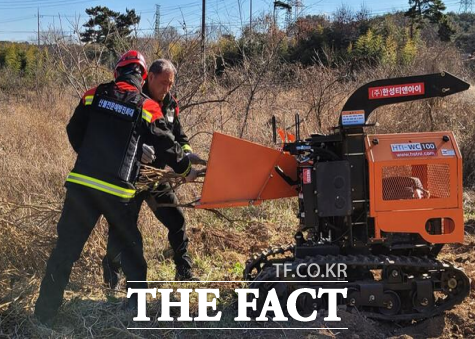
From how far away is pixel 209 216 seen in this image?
6.73 meters

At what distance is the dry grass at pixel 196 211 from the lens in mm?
4020

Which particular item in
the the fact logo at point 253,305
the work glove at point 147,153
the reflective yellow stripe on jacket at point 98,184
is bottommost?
the the fact logo at point 253,305

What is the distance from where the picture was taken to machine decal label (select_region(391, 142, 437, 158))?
153 inches

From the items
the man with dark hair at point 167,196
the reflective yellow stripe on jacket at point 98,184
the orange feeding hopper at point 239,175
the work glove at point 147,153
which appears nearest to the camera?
the reflective yellow stripe on jacket at point 98,184

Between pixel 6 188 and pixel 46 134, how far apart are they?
3.15 meters

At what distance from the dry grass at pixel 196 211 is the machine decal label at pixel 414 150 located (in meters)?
1.34

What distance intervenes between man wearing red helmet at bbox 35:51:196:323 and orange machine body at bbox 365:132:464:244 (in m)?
1.66

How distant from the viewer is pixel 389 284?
4.06 m

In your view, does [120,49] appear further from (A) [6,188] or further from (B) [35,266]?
(B) [35,266]

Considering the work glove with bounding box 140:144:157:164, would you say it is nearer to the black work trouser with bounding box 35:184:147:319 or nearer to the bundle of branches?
the bundle of branches

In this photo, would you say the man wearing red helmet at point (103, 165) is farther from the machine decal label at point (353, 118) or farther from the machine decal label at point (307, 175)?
the machine decal label at point (353, 118)

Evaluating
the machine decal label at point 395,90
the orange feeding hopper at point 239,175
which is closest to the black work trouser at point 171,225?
the orange feeding hopper at point 239,175

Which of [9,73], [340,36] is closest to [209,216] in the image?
[9,73]

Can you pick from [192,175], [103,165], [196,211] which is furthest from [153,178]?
[196,211]
